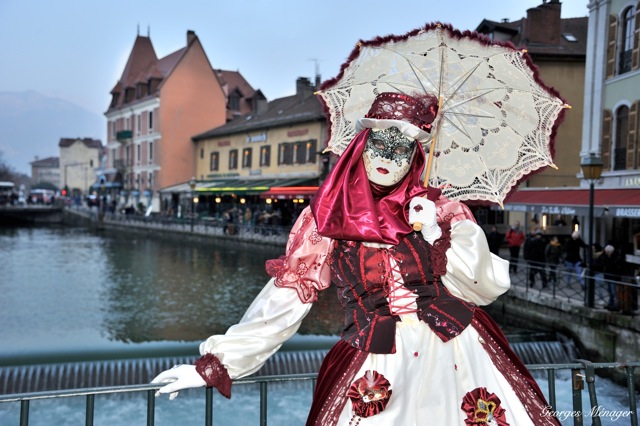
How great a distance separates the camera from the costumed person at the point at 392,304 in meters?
2.38

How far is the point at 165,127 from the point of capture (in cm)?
4488

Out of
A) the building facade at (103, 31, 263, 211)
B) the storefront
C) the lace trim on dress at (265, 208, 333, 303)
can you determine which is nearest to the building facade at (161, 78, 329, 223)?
the building facade at (103, 31, 263, 211)

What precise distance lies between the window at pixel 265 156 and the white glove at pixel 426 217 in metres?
34.6

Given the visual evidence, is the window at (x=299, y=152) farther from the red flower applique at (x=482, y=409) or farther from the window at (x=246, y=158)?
the red flower applique at (x=482, y=409)

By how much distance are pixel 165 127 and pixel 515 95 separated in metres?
43.9

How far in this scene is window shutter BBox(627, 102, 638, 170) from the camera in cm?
1502

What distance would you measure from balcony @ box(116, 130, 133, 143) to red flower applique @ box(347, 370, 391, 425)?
2013 inches

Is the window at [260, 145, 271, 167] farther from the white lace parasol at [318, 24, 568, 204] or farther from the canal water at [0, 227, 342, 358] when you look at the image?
the white lace parasol at [318, 24, 568, 204]

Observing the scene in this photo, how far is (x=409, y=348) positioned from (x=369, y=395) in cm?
26

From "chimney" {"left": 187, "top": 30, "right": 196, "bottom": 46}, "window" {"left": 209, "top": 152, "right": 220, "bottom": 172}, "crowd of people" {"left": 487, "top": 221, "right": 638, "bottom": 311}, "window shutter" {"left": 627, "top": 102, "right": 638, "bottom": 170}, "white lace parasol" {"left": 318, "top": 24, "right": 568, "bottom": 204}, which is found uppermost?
"chimney" {"left": 187, "top": 30, "right": 196, "bottom": 46}

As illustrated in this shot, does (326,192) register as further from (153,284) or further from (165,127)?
(165,127)


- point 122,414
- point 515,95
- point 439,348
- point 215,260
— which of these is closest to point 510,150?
point 515,95

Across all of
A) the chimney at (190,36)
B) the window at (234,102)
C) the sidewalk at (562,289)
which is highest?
the chimney at (190,36)

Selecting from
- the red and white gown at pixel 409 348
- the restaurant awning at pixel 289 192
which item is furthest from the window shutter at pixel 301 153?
the red and white gown at pixel 409 348
